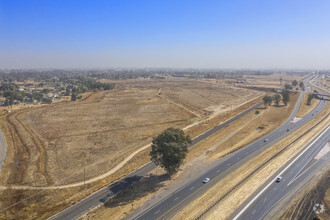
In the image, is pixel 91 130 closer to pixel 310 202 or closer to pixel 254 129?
pixel 254 129

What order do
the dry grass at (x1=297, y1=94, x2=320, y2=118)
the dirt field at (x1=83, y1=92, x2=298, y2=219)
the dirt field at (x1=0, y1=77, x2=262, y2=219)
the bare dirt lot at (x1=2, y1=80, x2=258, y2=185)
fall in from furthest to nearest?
the dry grass at (x1=297, y1=94, x2=320, y2=118)
the bare dirt lot at (x1=2, y1=80, x2=258, y2=185)
the dirt field at (x1=0, y1=77, x2=262, y2=219)
the dirt field at (x1=83, y1=92, x2=298, y2=219)

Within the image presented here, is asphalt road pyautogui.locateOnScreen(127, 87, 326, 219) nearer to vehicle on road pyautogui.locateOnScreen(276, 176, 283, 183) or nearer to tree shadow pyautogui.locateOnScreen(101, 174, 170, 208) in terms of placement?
tree shadow pyautogui.locateOnScreen(101, 174, 170, 208)

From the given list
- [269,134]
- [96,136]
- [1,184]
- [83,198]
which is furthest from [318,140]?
[1,184]

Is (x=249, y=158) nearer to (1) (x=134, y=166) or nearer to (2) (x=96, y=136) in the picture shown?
(1) (x=134, y=166)

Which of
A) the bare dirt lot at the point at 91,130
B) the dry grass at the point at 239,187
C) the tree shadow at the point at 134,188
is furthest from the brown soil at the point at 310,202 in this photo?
the bare dirt lot at the point at 91,130

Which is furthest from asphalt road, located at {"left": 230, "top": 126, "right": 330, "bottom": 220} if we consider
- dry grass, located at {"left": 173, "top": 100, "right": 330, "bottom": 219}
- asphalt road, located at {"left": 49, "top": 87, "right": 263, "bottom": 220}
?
asphalt road, located at {"left": 49, "top": 87, "right": 263, "bottom": 220}

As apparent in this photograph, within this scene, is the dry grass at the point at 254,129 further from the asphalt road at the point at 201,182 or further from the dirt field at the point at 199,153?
the asphalt road at the point at 201,182
